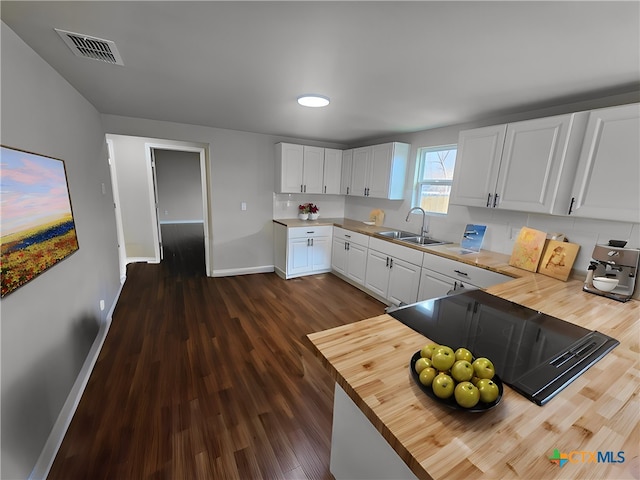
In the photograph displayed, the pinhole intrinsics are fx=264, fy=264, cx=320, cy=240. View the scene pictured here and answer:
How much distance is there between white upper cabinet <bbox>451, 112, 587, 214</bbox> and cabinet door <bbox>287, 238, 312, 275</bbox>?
Result: 2277 mm

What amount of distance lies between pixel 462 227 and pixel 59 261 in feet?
12.0

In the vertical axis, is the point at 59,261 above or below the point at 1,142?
below

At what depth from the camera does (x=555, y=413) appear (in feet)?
2.67

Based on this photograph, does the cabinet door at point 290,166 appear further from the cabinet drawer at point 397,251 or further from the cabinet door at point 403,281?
the cabinet door at point 403,281

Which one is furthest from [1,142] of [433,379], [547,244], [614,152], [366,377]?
[547,244]

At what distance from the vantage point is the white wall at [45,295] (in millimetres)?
1219

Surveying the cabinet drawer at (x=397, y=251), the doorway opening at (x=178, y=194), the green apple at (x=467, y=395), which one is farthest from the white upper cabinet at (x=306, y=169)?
the doorway opening at (x=178, y=194)

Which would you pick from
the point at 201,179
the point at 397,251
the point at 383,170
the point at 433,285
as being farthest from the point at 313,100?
the point at 201,179

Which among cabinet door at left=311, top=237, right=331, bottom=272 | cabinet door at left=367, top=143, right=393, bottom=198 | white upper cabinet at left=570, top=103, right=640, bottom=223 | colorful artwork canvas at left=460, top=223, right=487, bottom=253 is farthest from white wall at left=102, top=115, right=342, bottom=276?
white upper cabinet at left=570, top=103, right=640, bottom=223

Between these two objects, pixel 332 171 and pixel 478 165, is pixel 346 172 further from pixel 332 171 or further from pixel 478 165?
pixel 478 165

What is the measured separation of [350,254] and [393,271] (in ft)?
2.95

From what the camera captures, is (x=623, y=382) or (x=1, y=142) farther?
(x=1, y=142)

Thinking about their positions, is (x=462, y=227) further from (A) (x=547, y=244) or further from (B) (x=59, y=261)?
(B) (x=59, y=261)

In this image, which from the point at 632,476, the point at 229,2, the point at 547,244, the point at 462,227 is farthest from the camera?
the point at 462,227
